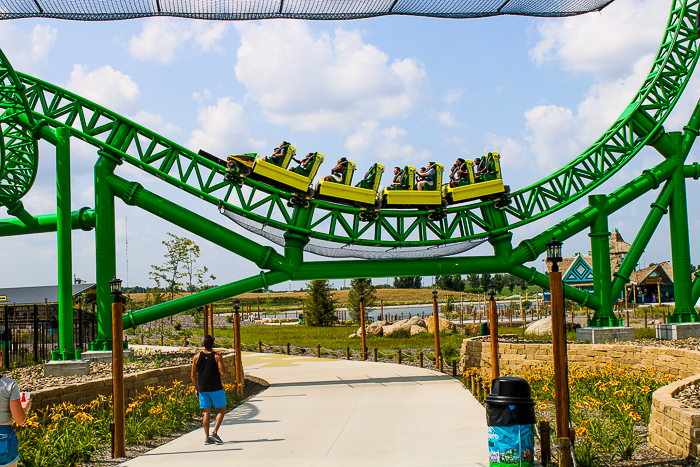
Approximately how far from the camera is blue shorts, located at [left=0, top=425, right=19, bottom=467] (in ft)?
17.9

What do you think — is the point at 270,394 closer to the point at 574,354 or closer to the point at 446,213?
the point at 446,213

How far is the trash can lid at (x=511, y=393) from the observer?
21.4 feet

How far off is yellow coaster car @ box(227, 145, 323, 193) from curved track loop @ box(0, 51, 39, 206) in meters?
4.80

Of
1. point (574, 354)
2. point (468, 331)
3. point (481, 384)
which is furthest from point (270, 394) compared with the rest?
point (468, 331)

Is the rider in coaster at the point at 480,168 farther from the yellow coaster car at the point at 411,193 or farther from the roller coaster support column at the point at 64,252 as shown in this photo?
the roller coaster support column at the point at 64,252

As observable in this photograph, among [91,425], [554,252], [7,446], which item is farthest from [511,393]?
[91,425]

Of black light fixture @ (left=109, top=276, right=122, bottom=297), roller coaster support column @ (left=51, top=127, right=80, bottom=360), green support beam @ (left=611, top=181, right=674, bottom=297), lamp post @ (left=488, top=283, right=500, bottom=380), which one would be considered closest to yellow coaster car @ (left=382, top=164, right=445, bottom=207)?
lamp post @ (left=488, top=283, right=500, bottom=380)

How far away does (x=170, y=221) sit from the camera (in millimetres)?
15531

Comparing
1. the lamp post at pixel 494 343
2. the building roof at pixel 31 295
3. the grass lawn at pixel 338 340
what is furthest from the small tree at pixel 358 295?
the lamp post at pixel 494 343

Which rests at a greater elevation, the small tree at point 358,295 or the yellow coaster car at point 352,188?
the yellow coaster car at point 352,188

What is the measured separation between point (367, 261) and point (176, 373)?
566cm

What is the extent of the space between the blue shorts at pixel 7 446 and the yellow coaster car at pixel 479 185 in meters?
12.8

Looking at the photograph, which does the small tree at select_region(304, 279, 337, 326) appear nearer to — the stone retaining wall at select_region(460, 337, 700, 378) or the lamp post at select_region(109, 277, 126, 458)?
the stone retaining wall at select_region(460, 337, 700, 378)

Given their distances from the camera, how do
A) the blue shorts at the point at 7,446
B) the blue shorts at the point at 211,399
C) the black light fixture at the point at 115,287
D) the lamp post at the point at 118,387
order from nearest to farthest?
1. the blue shorts at the point at 7,446
2. the lamp post at the point at 118,387
3. the blue shorts at the point at 211,399
4. the black light fixture at the point at 115,287
